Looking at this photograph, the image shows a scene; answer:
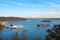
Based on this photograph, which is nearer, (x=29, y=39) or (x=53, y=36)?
(x=53, y=36)

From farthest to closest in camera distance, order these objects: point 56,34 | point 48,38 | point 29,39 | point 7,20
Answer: point 7,20 < point 29,39 < point 56,34 < point 48,38

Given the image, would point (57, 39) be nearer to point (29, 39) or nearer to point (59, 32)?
point (59, 32)

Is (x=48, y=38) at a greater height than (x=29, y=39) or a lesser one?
greater

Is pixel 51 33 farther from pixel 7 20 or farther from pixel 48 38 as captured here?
pixel 7 20

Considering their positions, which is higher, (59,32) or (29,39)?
(59,32)

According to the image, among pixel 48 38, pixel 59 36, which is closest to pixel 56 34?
pixel 59 36

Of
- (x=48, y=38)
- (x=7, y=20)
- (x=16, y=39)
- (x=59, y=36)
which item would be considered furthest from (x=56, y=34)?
(x=7, y=20)

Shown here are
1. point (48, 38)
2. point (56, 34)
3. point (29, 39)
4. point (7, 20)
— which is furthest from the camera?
point (7, 20)

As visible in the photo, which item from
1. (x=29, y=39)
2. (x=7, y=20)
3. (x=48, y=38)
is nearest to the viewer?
(x=48, y=38)

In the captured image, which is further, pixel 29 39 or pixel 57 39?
pixel 29 39
